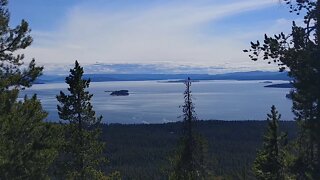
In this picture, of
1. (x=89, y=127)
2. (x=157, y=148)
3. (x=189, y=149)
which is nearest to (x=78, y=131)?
(x=89, y=127)

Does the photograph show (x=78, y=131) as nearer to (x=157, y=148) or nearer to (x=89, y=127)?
(x=89, y=127)

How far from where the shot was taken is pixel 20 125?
714 inches

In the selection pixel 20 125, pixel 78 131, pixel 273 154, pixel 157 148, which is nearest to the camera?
pixel 20 125

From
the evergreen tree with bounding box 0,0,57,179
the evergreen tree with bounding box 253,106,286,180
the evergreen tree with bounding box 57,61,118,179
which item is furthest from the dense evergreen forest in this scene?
the evergreen tree with bounding box 0,0,57,179

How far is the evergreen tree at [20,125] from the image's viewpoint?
16672 mm

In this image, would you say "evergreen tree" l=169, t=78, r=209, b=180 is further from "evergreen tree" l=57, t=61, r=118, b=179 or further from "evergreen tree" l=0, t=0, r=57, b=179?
"evergreen tree" l=0, t=0, r=57, b=179

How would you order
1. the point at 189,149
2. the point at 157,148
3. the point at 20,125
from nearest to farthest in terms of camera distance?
1. the point at 20,125
2. the point at 189,149
3. the point at 157,148

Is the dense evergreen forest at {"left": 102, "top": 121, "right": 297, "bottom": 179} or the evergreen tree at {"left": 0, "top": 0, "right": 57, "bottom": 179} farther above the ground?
the evergreen tree at {"left": 0, "top": 0, "right": 57, "bottom": 179}

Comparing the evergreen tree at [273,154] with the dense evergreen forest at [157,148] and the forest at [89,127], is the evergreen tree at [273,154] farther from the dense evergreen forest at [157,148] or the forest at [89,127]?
the dense evergreen forest at [157,148]

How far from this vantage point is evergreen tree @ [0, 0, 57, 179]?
16672 millimetres

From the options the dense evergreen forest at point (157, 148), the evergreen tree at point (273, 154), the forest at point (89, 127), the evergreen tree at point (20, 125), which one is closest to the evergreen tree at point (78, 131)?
the forest at point (89, 127)

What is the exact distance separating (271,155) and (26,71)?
1772 centimetres

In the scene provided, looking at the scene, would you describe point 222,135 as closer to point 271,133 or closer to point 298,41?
point 271,133

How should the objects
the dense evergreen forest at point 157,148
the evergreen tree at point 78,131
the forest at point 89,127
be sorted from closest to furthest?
the forest at point 89,127 < the evergreen tree at point 78,131 < the dense evergreen forest at point 157,148
